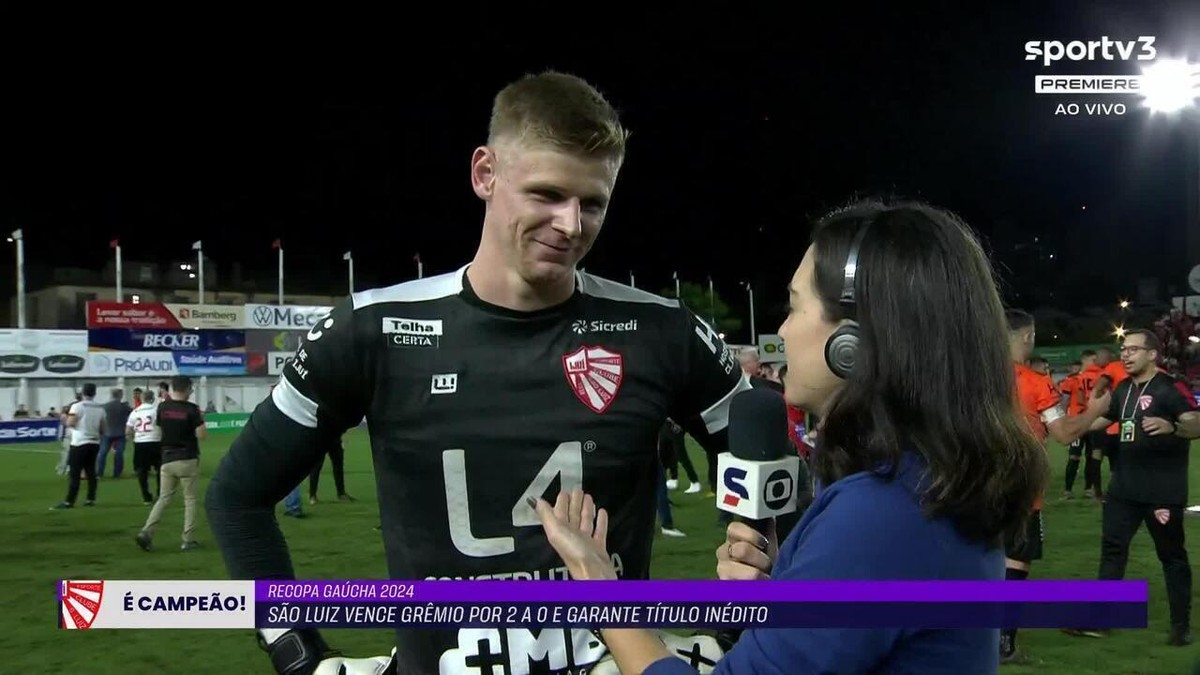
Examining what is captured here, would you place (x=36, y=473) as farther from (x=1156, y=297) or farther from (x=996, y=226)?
(x=1156, y=297)

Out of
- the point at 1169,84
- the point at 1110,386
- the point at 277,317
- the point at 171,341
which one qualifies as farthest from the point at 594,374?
the point at 277,317

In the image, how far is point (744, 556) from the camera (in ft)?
6.07

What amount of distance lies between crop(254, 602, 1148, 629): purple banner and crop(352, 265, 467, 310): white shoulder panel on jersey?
899 millimetres

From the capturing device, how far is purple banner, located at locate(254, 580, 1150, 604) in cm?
145

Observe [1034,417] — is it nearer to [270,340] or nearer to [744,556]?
[744,556]

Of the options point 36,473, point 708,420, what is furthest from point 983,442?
point 36,473

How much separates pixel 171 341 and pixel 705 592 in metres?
42.6

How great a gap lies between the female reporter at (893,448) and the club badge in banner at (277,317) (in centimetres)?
4271

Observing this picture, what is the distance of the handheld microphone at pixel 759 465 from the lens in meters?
1.92

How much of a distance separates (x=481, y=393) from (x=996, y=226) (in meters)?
61.0

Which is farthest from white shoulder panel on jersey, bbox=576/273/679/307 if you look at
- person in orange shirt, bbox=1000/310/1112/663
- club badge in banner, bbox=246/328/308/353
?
club badge in banner, bbox=246/328/308/353

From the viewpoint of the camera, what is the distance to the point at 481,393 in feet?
7.77

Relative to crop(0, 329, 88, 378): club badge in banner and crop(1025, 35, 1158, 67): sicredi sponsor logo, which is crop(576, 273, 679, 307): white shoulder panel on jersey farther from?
crop(0, 329, 88, 378): club badge in banner

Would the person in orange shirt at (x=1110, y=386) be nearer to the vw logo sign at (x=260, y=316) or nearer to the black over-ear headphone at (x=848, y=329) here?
the black over-ear headphone at (x=848, y=329)
